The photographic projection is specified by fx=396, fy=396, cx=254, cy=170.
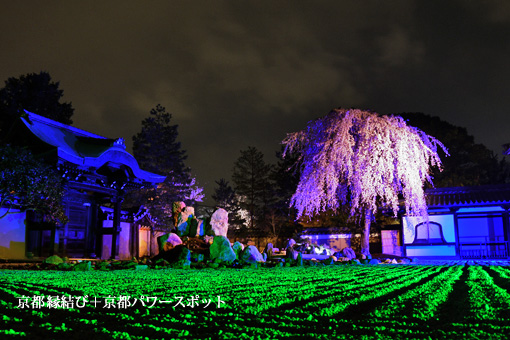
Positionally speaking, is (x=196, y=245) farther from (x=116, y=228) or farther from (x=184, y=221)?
(x=116, y=228)

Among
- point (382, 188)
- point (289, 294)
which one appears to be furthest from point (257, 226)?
point (289, 294)

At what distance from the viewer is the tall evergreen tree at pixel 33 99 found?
22875 millimetres

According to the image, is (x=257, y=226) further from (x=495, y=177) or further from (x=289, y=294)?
(x=289, y=294)

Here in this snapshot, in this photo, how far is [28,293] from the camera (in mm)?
3176

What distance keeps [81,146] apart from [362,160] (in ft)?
31.3

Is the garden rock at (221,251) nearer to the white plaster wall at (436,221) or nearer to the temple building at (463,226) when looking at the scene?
the temple building at (463,226)

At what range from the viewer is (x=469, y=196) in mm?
18469

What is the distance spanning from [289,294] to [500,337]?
172cm

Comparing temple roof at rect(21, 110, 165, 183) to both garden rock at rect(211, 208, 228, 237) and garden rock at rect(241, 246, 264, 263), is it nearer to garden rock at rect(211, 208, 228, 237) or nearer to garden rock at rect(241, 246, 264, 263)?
garden rock at rect(211, 208, 228, 237)

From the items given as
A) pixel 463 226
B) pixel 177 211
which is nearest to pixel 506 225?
pixel 463 226

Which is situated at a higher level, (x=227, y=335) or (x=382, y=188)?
(x=382, y=188)

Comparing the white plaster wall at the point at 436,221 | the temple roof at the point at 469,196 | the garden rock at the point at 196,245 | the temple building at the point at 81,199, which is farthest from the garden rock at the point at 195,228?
the temple roof at the point at 469,196

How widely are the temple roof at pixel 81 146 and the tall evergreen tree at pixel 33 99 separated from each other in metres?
10.8

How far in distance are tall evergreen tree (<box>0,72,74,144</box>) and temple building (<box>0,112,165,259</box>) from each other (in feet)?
36.8
